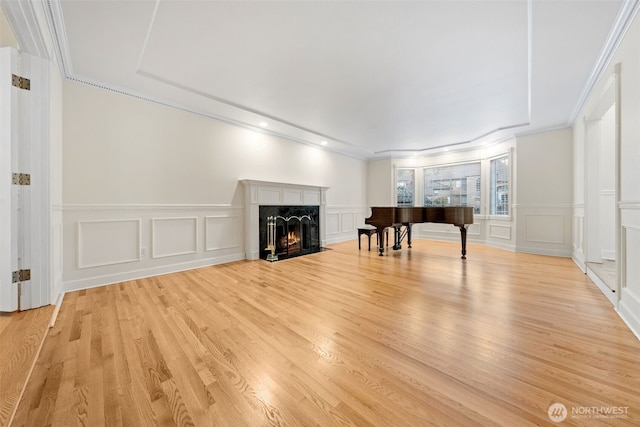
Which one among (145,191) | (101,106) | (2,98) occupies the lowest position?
(145,191)

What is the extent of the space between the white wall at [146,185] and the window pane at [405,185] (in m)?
4.53

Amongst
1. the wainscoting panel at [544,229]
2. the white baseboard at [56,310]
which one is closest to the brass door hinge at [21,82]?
the white baseboard at [56,310]

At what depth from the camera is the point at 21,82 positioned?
2145 millimetres

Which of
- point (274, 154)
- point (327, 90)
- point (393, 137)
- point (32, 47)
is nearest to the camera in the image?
point (32, 47)

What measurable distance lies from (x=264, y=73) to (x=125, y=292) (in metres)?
3.10

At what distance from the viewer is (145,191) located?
3535 millimetres

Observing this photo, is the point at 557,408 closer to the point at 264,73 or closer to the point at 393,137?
the point at 264,73

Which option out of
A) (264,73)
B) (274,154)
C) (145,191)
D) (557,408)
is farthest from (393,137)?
(557,408)

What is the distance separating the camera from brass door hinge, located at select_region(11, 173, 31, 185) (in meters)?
2.09

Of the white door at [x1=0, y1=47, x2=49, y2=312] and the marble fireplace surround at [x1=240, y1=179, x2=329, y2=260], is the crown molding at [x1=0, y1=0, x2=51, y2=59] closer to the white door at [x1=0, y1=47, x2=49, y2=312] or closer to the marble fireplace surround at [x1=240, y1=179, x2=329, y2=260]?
the white door at [x1=0, y1=47, x2=49, y2=312]

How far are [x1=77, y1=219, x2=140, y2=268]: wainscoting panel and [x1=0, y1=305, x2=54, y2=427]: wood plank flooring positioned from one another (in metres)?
1.01

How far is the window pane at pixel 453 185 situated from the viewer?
22.3ft

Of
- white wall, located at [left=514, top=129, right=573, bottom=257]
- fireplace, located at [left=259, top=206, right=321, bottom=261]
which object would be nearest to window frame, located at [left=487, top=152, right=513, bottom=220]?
white wall, located at [left=514, top=129, right=573, bottom=257]

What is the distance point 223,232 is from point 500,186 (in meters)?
6.53
